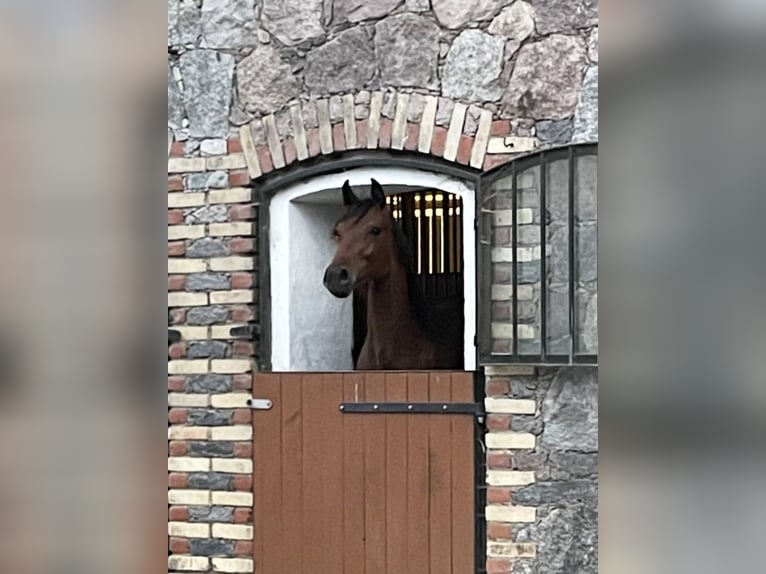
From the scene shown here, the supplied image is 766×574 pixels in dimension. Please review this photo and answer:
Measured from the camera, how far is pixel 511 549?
10.0ft

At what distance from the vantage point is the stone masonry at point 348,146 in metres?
2.98

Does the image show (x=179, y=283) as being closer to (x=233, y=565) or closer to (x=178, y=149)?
(x=178, y=149)

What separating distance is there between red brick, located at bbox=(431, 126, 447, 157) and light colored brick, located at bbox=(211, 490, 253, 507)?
1.22 m

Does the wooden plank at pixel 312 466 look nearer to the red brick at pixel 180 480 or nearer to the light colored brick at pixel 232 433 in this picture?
the light colored brick at pixel 232 433

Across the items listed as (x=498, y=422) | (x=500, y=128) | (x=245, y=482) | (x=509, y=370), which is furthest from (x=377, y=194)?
(x=245, y=482)

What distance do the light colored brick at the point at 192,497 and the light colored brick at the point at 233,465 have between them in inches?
3.5
